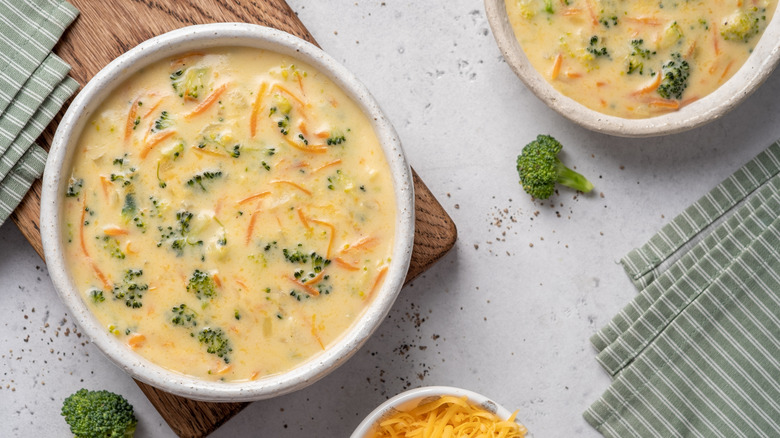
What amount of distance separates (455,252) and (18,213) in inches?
68.3

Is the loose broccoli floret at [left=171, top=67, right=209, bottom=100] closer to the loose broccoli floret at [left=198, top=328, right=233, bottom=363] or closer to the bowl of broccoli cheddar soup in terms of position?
the bowl of broccoli cheddar soup

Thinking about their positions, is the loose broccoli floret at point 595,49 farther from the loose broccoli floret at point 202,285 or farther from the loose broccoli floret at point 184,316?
the loose broccoli floret at point 184,316

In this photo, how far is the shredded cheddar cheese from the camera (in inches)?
106

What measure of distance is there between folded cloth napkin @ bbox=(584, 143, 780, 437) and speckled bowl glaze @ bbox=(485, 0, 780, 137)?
435 mm

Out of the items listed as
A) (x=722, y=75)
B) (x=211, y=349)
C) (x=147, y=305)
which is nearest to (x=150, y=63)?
(x=147, y=305)

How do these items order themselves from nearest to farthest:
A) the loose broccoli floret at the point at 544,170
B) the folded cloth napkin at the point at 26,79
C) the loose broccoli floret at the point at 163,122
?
the loose broccoli floret at the point at 163,122 < the folded cloth napkin at the point at 26,79 < the loose broccoli floret at the point at 544,170

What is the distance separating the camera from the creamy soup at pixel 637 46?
2.77 m

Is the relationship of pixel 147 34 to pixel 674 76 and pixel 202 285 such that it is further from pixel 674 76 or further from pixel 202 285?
pixel 674 76

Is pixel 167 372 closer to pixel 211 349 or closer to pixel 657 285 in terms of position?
pixel 211 349

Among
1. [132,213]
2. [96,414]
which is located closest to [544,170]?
[132,213]

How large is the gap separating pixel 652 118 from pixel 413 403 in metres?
1.44

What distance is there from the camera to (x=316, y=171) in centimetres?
245

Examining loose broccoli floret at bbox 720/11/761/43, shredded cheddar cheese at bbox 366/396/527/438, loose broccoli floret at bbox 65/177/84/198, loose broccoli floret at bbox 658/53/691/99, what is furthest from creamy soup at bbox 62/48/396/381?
loose broccoli floret at bbox 720/11/761/43

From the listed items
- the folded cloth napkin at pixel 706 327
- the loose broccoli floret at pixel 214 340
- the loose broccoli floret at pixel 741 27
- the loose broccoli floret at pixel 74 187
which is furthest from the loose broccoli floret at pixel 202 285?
the loose broccoli floret at pixel 741 27
